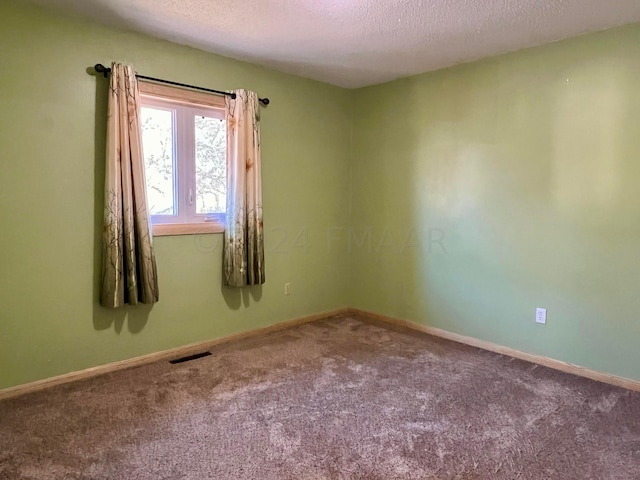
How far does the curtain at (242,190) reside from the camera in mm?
3439

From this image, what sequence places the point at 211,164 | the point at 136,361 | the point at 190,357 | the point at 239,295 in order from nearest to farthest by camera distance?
the point at 136,361 < the point at 190,357 < the point at 211,164 < the point at 239,295

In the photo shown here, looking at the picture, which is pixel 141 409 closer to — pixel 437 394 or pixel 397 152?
pixel 437 394

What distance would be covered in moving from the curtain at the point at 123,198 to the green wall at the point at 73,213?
119 millimetres

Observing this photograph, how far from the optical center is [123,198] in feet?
9.39

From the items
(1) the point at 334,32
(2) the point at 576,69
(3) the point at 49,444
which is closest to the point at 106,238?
(3) the point at 49,444

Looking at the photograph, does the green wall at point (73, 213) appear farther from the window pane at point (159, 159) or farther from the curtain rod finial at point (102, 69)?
the window pane at point (159, 159)

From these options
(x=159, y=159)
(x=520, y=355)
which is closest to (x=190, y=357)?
(x=159, y=159)

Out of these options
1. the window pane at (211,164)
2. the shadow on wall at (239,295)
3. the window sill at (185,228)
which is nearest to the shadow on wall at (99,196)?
the window sill at (185,228)

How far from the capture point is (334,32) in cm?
290

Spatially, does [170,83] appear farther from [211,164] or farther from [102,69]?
[211,164]

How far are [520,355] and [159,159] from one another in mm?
3048

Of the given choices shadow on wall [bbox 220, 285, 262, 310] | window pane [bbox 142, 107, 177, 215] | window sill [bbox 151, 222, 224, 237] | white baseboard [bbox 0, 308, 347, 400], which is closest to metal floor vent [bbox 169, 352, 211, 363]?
white baseboard [bbox 0, 308, 347, 400]

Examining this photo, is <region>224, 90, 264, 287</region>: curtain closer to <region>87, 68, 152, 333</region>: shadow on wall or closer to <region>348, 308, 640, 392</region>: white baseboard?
<region>87, 68, 152, 333</region>: shadow on wall

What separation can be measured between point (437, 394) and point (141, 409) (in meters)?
1.73
